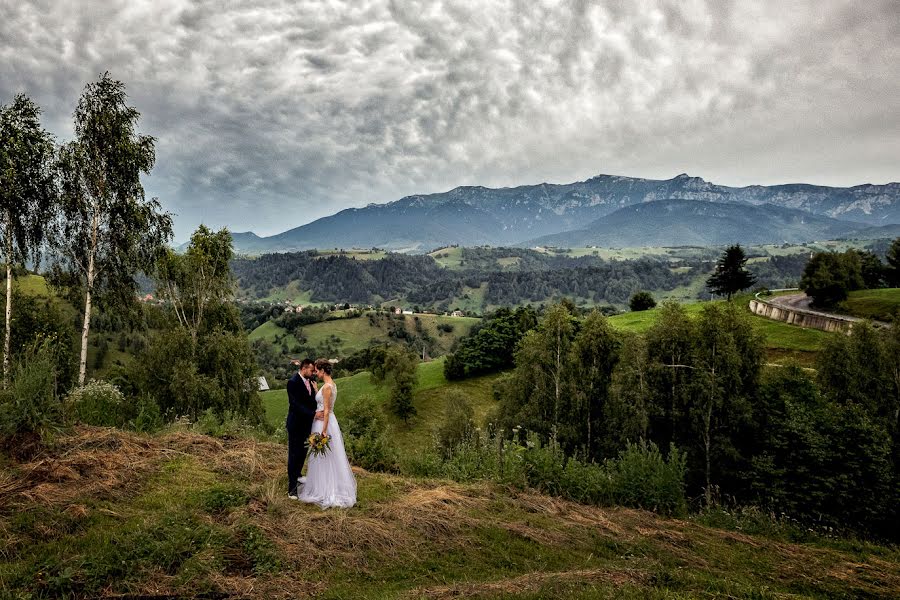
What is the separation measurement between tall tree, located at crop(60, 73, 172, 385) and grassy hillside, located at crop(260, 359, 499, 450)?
3650 centimetres

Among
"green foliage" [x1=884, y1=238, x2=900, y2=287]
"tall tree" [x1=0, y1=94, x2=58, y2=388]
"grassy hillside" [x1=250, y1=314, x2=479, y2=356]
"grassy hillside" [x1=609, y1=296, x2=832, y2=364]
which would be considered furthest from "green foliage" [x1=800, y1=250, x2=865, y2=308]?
"grassy hillside" [x1=250, y1=314, x2=479, y2=356]

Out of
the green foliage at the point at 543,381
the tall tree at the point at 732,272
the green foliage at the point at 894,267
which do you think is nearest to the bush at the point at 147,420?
the green foliage at the point at 543,381

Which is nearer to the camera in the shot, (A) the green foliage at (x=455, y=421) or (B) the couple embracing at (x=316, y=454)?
(B) the couple embracing at (x=316, y=454)

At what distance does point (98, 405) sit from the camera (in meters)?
12.1

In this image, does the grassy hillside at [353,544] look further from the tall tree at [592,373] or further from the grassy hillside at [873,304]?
the grassy hillside at [873,304]

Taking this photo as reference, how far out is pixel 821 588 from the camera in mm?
6395

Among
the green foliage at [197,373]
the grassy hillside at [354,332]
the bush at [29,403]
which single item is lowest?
the grassy hillside at [354,332]

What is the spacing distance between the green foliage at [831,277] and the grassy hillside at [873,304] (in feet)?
4.97

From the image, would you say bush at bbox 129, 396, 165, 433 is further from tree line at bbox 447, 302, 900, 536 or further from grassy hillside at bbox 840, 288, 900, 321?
grassy hillside at bbox 840, 288, 900, 321

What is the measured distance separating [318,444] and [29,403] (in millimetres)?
5969

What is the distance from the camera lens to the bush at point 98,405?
1138 centimetres

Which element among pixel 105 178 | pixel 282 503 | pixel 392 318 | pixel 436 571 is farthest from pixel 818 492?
pixel 392 318

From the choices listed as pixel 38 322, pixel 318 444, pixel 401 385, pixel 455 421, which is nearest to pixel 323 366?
pixel 318 444

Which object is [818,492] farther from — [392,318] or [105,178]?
[392,318]
